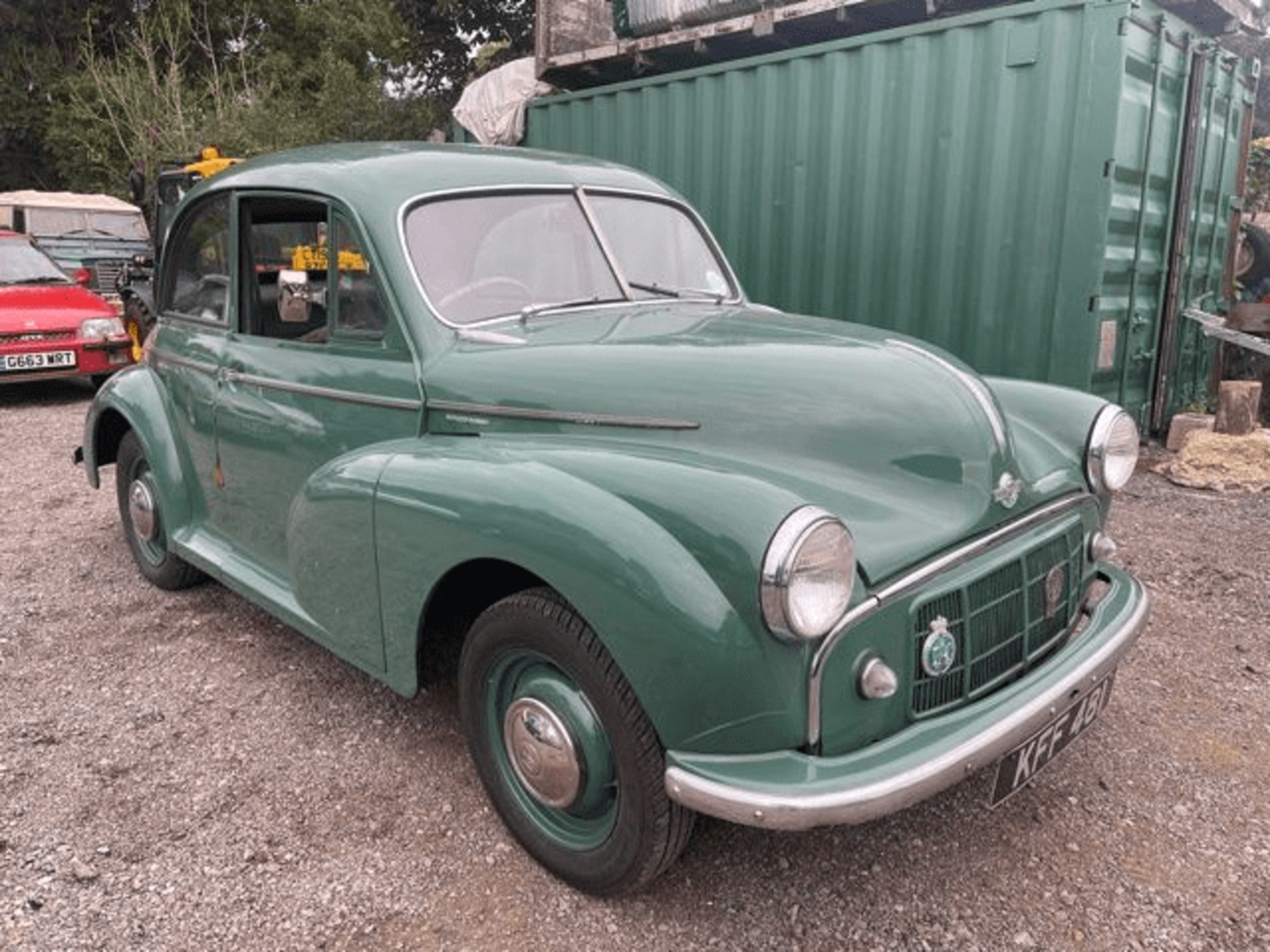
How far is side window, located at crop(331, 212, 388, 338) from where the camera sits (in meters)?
2.68

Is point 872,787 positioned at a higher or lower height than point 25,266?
lower

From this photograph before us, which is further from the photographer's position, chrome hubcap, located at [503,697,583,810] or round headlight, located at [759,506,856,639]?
chrome hubcap, located at [503,697,583,810]

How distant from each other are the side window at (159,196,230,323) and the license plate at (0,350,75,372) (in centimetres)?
493

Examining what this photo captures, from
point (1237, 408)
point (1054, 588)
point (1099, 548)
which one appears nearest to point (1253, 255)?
point (1237, 408)

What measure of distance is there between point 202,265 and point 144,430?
0.68 m

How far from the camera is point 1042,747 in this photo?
203cm

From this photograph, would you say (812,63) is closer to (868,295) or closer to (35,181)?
(868,295)

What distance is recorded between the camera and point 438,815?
8.02 feet

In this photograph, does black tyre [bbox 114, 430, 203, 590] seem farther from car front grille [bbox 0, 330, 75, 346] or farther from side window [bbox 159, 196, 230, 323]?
car front grille [bbox 0, 330, 75, 346]

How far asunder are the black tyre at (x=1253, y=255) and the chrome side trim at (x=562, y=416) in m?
7.12

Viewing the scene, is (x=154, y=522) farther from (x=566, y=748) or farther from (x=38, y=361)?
Result: (x=38, y=361)

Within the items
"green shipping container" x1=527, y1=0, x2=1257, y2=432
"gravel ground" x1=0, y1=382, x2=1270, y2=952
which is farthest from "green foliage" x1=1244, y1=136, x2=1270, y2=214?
"gravel ground" x1=0, y1=382, x2=1270, y2=952

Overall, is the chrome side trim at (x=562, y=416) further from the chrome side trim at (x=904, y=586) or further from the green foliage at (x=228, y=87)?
the green foliage at (x=228, y=87)

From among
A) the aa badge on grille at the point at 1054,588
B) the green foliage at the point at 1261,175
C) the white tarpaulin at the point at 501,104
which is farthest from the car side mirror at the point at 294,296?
the green foliage at the point at 1261,175
